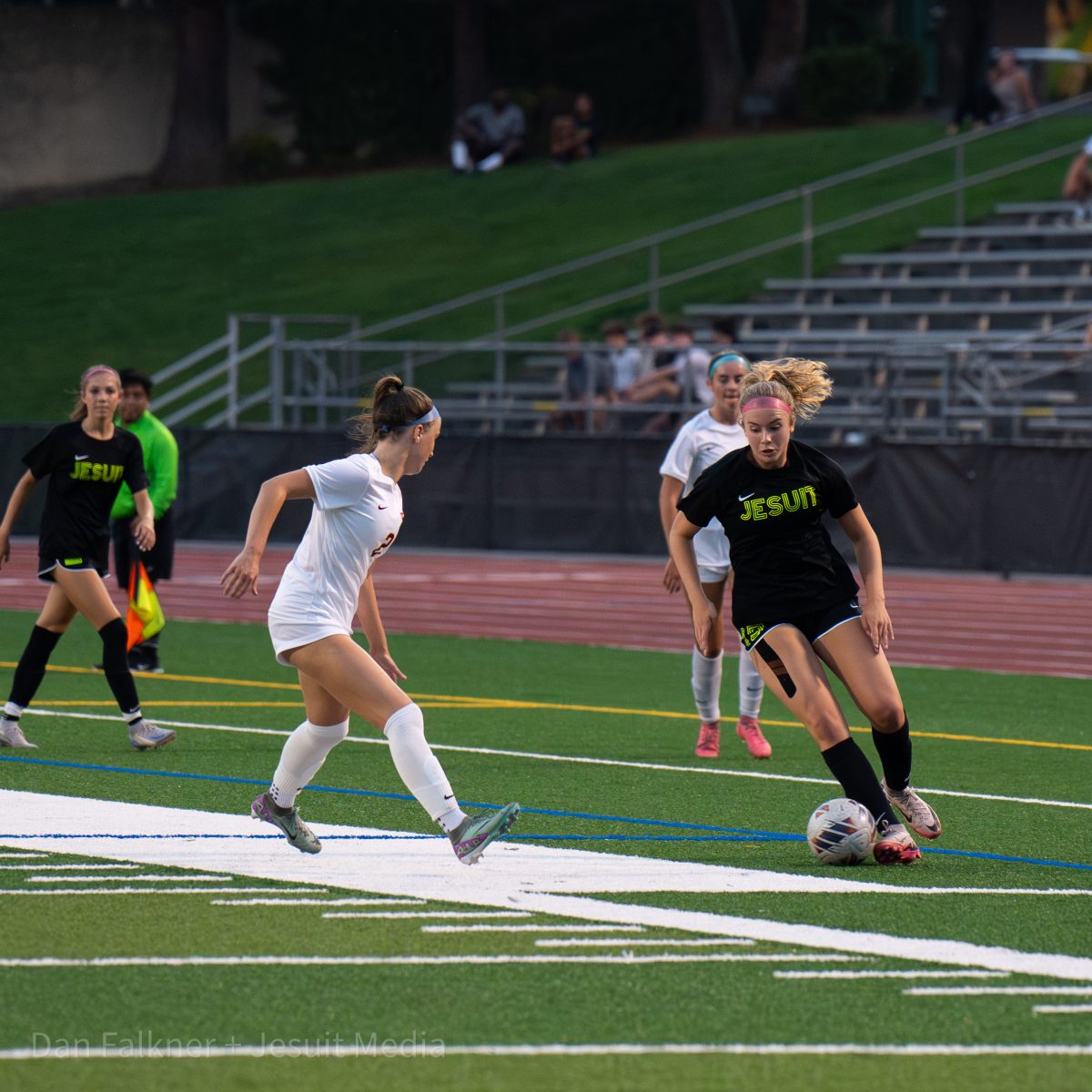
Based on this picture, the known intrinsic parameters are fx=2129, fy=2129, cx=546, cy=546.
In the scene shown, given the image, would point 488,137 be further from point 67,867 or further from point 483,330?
point 67,867

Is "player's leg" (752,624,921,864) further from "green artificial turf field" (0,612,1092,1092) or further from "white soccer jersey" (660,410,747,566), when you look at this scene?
"white soccer jersey" (660,410,747,566)

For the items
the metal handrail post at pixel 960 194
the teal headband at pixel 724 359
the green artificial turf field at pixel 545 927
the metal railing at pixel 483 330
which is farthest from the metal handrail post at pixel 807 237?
the teal headband at pixel 724 359

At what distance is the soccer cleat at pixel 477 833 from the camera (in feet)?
24.7

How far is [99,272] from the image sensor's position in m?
43.1

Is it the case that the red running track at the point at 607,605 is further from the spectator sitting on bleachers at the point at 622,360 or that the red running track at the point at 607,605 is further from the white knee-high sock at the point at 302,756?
the white knee-high sock at the point at 302,756

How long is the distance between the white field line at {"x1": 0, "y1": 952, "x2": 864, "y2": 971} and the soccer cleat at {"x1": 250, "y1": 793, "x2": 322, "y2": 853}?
1675 millimetres

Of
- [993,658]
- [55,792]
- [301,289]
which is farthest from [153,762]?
[301,289]

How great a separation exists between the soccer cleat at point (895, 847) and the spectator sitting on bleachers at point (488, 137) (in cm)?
3732

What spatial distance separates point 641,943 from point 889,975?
32.2 inches

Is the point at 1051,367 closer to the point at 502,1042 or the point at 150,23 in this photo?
the point at 502,1042

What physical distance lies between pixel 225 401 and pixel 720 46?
53.8ft

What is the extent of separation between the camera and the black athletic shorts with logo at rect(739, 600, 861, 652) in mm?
8422

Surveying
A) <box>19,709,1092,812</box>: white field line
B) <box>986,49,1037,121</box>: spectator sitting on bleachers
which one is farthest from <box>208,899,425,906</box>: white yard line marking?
<box>986,49,1037,121</box>: spectator sitting on bleachers

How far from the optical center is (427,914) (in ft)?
23.2
